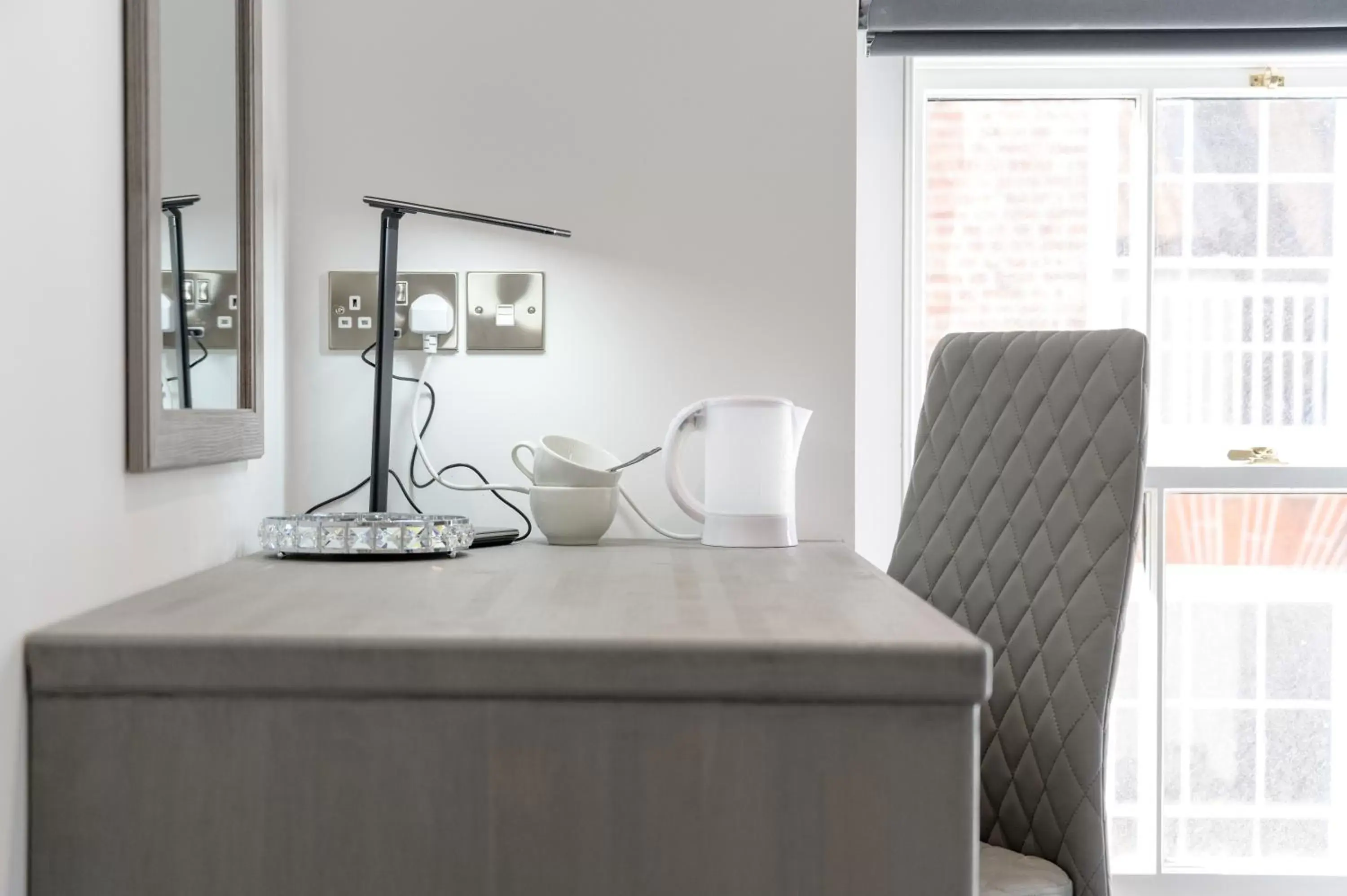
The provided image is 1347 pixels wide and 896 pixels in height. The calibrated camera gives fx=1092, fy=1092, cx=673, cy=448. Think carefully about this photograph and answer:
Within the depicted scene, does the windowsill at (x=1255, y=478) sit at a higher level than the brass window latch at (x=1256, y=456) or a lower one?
lower

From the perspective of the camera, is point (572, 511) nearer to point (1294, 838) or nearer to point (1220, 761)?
point (1220, 761)

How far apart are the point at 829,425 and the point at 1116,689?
1.14 m

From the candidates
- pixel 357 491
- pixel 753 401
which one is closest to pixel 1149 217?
pixel 753 401

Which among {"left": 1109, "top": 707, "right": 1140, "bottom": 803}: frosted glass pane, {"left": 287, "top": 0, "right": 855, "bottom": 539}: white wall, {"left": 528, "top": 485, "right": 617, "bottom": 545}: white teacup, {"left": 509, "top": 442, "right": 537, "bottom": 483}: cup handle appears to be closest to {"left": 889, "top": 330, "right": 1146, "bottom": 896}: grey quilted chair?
{"left": 287, "top": 0, "right": 855, "bottom": 539}: white wall

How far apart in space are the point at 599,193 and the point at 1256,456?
150 cm

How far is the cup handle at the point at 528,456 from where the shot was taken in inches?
59.4

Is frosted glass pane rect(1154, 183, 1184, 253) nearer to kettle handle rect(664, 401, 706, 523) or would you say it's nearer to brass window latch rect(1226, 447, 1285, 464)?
brass window latch rect(1226, 447, 1285, 464)

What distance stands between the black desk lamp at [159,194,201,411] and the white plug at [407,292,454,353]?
0.44m

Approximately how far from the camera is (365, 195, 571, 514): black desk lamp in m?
1.42

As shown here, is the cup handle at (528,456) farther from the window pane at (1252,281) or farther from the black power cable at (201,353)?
the window pane at (1252,281)

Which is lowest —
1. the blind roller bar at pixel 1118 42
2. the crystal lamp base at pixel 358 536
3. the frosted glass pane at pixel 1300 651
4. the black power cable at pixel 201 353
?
the frosted glass pane at pixel 1300 651

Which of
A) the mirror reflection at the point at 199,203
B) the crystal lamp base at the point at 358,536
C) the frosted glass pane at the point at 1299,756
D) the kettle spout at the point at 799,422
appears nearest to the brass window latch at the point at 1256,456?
the frosted glass pane at the point at 1299,756

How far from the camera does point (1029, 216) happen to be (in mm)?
2266

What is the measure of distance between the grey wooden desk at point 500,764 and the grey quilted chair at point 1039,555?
0.45m
